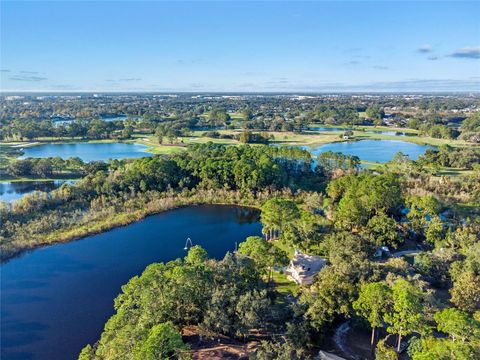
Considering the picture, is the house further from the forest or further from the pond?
the pond

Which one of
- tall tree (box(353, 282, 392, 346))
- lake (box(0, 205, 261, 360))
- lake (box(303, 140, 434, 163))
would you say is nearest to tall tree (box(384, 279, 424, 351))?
tall tree (box(353, 282, 392, 346))

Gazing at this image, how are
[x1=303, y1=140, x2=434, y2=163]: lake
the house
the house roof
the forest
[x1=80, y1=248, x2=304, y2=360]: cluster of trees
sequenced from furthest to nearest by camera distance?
[x1=303, y1=140, x2=434, y2=163]: lake < the house roof < the house < [x1=80, y1=248, x2=304, y2=360]: cluster of trees < the forest

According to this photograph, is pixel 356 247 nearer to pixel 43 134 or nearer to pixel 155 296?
pixel 155 296

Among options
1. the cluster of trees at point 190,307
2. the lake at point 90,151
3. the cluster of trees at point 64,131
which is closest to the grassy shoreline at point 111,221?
the cluster of trees at point 190,307

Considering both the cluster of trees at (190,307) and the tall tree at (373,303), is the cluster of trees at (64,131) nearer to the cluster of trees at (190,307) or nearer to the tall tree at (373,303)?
the cluster of trees at (190,307)

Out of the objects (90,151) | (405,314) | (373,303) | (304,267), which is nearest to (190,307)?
(373,303)
